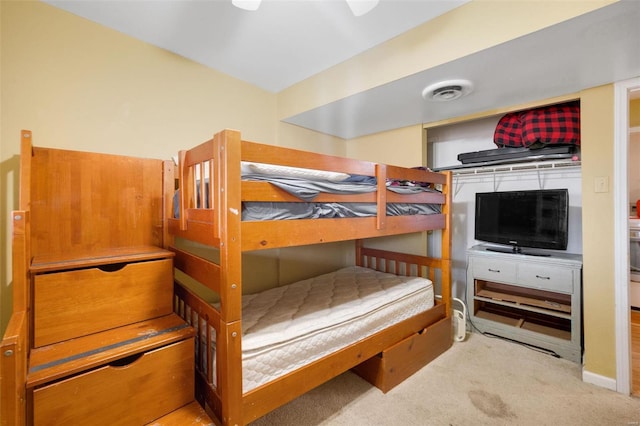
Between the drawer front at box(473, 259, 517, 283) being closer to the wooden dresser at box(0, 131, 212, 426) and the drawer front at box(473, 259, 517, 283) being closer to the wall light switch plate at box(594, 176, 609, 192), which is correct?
the wall light switch plate at box(594, 176, 609, 192)

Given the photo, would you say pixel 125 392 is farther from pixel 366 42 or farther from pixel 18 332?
pixel 366 42

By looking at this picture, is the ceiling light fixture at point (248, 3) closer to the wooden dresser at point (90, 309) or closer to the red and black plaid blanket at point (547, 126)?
the wooden dresser at point (90, 309)

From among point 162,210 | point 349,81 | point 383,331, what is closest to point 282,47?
point 349,81

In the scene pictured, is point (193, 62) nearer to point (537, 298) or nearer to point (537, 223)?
point (537, 223)

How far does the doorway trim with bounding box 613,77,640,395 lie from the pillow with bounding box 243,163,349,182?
6.12 ft

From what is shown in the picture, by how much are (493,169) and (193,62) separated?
2.79 meters

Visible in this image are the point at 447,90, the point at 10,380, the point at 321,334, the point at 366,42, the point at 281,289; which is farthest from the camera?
the point at 281,289

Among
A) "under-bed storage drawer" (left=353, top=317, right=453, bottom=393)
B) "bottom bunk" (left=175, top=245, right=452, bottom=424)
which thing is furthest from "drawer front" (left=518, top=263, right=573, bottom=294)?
Answer: "under-bed storage drawer" (left=353, top=317, right=453, bottom=393)

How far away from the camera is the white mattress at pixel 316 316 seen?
51.3 inches

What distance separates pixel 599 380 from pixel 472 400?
976mm

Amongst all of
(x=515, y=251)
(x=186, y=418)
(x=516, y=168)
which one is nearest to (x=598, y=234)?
(x=515, y=251)

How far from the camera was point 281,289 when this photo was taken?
231 cm

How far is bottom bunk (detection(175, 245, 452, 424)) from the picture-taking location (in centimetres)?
126

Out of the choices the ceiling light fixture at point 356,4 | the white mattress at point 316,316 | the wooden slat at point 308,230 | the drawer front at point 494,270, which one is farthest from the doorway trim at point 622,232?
the ceiling light fixture at point 356,4
